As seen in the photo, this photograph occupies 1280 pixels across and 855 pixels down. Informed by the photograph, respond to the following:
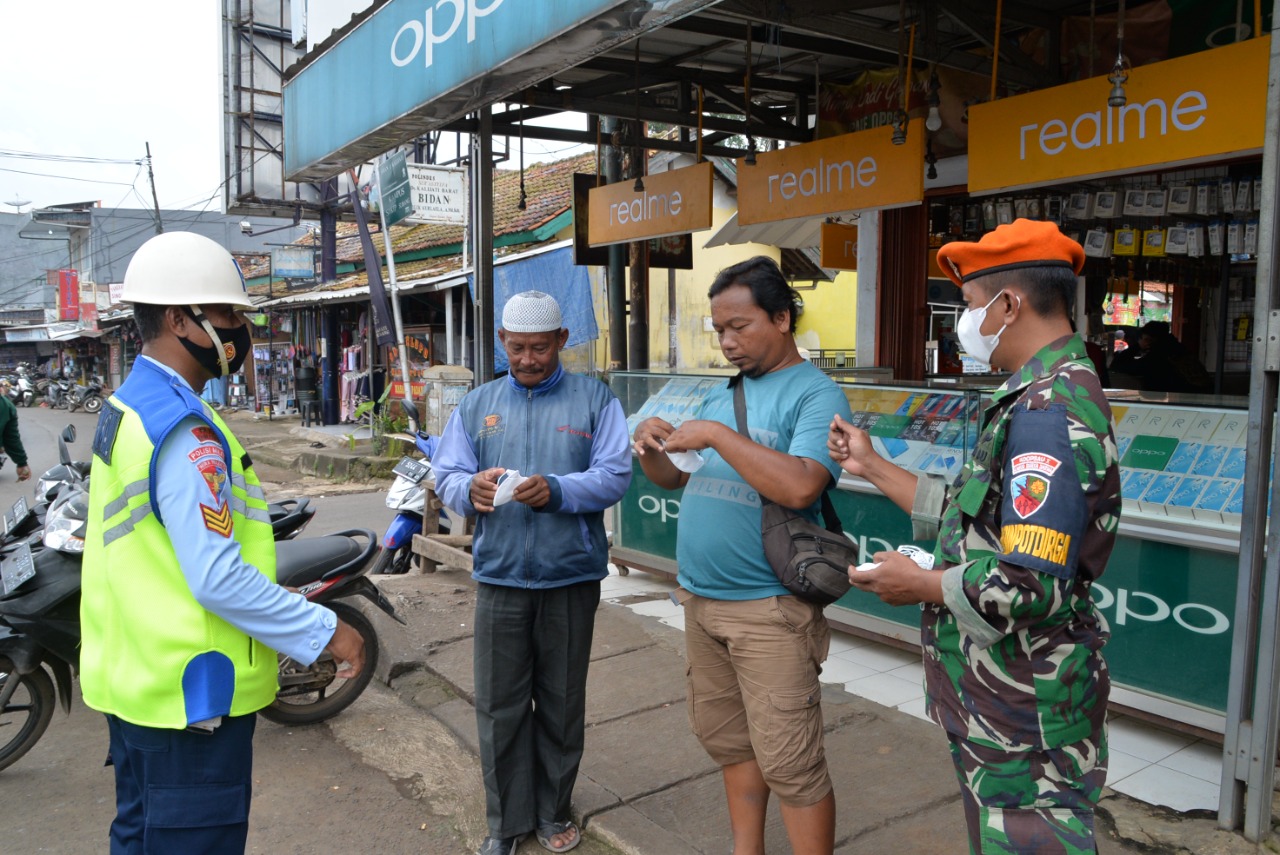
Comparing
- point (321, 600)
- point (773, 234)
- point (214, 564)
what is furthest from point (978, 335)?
point (773, 234)

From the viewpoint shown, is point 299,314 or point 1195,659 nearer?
point 1195,659

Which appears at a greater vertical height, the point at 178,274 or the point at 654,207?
the point at 654,207

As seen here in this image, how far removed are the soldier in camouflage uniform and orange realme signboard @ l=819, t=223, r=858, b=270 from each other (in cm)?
650

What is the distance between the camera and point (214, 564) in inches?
76.0

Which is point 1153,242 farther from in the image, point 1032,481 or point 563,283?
point 563,283

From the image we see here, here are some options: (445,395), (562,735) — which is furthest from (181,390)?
(445,395)

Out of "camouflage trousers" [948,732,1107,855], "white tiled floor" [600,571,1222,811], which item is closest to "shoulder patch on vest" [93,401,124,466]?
"camouflage trousers" [948,732,1107,855]

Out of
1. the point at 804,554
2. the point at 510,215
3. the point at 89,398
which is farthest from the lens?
the point at 89,398

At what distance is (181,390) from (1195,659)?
360 cm

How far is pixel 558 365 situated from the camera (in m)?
3.22

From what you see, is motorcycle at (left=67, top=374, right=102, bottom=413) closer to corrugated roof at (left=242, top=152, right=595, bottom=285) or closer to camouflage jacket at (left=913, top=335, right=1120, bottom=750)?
corrugated roof at (left=242, top=152, right=595, bottom=285)

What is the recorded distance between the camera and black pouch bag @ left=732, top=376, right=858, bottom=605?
2.46m

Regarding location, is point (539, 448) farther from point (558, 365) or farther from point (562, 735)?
point (562, 735)

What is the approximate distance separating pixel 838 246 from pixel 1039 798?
7010mm
